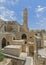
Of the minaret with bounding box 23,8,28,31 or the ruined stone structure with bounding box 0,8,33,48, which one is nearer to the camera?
the ruined stone structure with bounding box 0,8,33,48

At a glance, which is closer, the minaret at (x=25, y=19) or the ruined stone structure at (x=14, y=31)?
the ruined stone structure at (x=14, y=31)

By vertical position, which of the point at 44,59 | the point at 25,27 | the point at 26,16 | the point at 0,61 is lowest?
the point at 0,61

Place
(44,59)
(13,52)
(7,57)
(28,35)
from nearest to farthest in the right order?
(44,59), (7,57), (13,52), (28,35)

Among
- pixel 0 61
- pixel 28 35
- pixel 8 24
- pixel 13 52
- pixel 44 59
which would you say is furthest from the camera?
pixel 8 24

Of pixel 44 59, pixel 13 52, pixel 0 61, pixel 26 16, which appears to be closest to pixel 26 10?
pixel 26 16

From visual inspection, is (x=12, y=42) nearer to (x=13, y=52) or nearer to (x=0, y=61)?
(x=13, y=52)

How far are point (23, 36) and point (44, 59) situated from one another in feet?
61.8

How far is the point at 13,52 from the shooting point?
617 inches

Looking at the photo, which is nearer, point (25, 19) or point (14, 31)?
point (14, 31)

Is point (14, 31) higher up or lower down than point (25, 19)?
lower down

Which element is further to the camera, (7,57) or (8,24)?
(8,24)

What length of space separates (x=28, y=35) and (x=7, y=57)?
46.6 ft

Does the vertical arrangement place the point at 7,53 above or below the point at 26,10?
below

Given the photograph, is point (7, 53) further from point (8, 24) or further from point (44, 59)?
point (8, 24)
